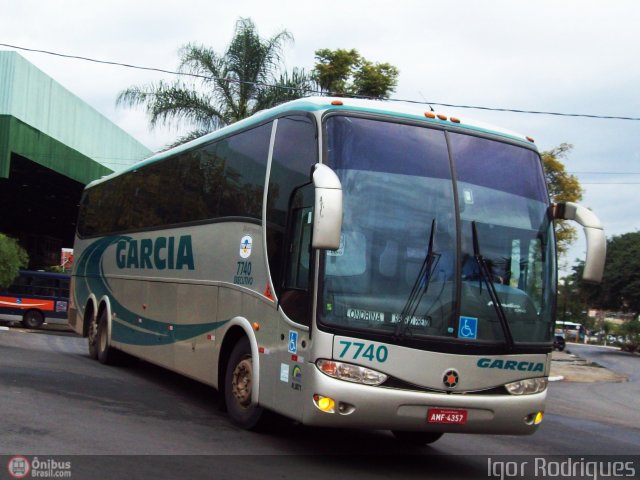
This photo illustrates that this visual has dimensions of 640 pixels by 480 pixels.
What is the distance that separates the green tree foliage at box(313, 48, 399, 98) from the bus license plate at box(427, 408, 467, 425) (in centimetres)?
2073

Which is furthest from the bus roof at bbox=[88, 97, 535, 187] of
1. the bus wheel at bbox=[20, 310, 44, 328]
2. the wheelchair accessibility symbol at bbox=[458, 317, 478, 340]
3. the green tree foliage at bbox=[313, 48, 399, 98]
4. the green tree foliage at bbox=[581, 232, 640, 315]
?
the green tree foliage at bbox=[581, 232, 640, 315]

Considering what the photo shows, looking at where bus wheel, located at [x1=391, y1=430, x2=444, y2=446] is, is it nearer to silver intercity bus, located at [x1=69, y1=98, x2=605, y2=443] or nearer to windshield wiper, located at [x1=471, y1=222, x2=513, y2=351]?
silver intercity bus, located at [x1=69, y1=98, x2=605, y2=443]

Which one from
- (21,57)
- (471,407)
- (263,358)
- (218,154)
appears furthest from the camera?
(21,57)

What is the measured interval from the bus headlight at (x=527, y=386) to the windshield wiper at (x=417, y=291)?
1175mm

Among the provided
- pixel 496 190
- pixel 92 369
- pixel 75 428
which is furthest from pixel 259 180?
pixel 92 369

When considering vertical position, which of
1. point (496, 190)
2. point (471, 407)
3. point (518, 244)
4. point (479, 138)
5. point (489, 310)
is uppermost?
point (479, 138)

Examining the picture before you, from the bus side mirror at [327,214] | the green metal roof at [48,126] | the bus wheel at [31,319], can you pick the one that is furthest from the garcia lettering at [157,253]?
the bus wheel at [31,319]

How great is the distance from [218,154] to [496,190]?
162 inches

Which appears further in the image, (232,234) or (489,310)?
(232,234)

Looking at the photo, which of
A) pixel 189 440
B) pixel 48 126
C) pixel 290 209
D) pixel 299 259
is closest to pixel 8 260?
pixel 48 126

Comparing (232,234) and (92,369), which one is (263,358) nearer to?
(232,234)

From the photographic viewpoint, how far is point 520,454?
353 inches

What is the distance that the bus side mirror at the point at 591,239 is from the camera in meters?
7.55

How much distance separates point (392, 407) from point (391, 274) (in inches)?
44.6
